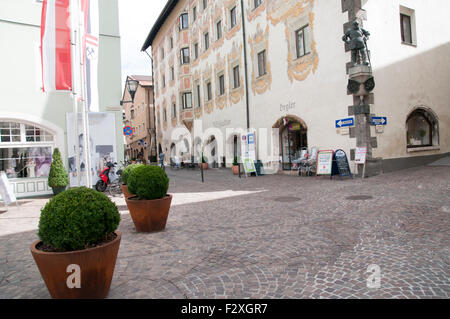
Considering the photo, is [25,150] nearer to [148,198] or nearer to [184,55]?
[148,198]

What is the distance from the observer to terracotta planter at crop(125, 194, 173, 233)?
17.5 ft

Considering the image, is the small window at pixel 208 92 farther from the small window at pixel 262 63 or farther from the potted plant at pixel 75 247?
the potted plant at pixel 75 247

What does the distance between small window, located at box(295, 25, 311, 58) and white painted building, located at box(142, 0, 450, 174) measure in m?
0.04

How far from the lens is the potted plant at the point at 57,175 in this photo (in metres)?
10.7

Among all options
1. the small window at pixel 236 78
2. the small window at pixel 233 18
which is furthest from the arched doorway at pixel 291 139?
the small window at pixel 233 18

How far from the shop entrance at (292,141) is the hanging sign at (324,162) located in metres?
1.58

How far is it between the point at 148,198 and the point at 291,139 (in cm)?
1136

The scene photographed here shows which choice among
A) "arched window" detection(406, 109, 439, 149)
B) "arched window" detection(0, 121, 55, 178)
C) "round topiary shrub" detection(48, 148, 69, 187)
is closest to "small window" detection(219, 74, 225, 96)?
"arched window" detection(406, 109, 439, 149)

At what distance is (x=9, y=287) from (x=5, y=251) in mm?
1712

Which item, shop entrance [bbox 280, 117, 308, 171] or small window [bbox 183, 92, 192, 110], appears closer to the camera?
shop entrance [bbox 280, 117, 308, 171]

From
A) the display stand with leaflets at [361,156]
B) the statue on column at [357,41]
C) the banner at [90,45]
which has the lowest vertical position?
the display stand with leaflets at [361,156]

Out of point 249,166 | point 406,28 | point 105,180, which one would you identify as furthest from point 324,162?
point 105,180

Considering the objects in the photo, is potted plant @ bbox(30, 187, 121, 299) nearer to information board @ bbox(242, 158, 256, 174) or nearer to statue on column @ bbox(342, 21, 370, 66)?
statue on column @ bbox(342, 21, 370, 66)
